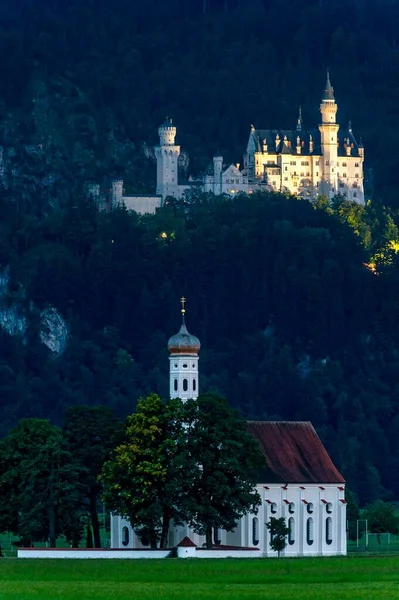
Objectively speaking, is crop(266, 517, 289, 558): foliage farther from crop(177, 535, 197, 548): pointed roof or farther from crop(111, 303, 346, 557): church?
crop(177, 535, 197, 548): pointed roof

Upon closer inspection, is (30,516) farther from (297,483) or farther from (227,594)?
(227,594)

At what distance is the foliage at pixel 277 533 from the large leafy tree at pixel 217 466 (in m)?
2.91

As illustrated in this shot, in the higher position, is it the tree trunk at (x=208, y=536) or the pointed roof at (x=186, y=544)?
the tree trunk at (x=208, y=536)

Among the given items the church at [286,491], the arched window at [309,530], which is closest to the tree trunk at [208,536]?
the church at [286,491]

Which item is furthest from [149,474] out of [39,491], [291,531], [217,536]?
[291,531]

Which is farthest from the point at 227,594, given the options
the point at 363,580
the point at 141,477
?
the point at 141,477

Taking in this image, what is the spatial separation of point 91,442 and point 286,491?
10.3m

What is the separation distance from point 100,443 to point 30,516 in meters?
6.51

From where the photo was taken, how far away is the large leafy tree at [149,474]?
124 meters

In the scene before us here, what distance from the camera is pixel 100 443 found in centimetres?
13288

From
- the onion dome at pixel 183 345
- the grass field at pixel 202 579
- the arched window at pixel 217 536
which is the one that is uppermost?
the onion dome at pixel 183 345

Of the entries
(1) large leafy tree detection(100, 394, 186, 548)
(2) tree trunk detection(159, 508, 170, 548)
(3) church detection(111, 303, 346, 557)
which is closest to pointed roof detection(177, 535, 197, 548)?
(1) large leafy tree detection(100, 394, 186, 548)

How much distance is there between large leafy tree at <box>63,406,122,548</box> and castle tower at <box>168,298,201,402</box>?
3333 mm

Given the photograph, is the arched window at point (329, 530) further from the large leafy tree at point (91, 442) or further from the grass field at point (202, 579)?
the grass field at point (202, 579)
